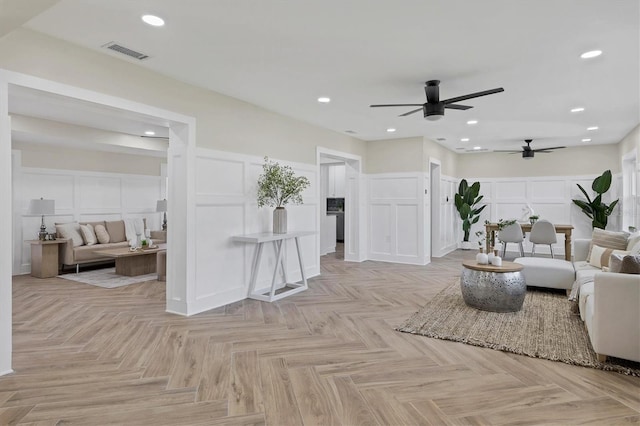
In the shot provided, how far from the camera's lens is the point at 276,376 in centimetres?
264

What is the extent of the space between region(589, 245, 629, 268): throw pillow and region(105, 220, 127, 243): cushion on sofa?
783 centimetres

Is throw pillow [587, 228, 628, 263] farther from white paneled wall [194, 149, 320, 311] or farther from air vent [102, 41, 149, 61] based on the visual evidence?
air vent [102, 41, 149, 61]

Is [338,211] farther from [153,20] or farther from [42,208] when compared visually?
[153,20]

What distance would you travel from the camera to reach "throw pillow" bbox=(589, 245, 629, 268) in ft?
14.1

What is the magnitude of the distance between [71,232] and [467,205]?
8389 mm

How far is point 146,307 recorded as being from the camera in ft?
14.4

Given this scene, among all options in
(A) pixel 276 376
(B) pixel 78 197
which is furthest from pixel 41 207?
(A) pixel 276 376

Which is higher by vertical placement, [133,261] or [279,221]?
[279,221]

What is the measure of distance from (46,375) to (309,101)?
12.5 feet

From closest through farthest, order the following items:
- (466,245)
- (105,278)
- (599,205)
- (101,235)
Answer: (105,278) → (101,235) → (599,205) → (466,245)

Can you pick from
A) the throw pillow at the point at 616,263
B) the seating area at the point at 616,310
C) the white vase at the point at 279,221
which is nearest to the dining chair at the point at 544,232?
the seating area at the point at 616,310

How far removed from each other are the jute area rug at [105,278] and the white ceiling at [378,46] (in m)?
3.35

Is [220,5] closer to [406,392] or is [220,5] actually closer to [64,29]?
[64,29]

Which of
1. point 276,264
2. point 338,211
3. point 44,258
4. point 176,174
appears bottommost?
point 44,258
